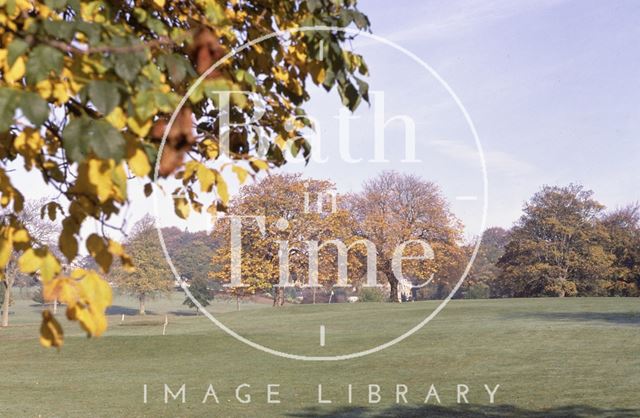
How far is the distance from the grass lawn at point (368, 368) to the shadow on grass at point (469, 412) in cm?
3

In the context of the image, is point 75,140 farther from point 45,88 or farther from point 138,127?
point 45,88

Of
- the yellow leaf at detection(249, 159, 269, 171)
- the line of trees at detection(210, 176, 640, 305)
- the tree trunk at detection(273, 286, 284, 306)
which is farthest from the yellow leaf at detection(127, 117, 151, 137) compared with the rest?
the tree trunk at detection(273, 286, 284, 306)

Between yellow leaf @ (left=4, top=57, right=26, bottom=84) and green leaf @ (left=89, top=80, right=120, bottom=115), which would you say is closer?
green leaf @ (left=89, top=80, right=120, bottom=115)

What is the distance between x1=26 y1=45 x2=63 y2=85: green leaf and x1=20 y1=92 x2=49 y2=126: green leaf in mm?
173

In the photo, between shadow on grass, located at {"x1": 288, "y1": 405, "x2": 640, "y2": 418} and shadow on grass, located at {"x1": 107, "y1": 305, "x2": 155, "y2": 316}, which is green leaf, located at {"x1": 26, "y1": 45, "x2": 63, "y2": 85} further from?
shadow on grass, located at {"x1": 107, "y1": 305, "x2": 155, "y2": 316}

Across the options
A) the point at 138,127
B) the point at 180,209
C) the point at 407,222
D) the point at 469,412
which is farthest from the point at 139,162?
the point at 407,222

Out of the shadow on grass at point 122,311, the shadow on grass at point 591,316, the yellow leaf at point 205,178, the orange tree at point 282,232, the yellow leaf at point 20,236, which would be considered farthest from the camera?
the shadow on grass at point 122,311

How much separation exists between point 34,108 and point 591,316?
3691cm

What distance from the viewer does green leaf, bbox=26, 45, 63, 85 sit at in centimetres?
329

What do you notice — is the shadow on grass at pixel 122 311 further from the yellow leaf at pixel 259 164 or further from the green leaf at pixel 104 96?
the green leaf at pixel 104 96

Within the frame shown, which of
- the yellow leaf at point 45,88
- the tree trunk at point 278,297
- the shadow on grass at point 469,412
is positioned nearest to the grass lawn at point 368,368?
the shadow on grass at point 469,412

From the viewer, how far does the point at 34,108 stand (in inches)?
123

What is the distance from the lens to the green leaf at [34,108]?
123 inches

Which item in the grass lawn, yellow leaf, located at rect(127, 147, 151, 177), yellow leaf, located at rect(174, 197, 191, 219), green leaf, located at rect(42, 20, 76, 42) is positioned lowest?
the grass lawn
